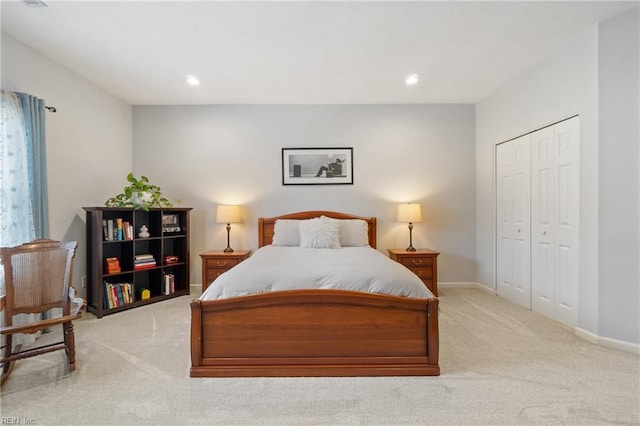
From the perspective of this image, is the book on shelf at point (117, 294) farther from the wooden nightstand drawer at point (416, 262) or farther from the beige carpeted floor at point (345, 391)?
the wooden nightstand drawer at point (416, 262)

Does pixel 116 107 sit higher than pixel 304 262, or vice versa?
pixel 116 107

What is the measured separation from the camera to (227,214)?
421 centimetres

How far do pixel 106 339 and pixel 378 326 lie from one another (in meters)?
2.40

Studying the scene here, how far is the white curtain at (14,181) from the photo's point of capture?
8.42ft

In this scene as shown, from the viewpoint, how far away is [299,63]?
3.22m

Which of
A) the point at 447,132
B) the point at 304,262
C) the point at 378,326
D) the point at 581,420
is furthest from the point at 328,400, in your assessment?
the point at 447,132

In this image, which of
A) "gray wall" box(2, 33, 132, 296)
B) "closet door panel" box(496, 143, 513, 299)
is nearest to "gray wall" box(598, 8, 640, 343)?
"closet door panel" box(496, 143, 513, 299)

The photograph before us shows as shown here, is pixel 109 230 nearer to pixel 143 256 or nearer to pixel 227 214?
pixel 143 256

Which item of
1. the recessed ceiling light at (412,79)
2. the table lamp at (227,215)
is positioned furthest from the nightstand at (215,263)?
the recessed ceiling light at (412,79)

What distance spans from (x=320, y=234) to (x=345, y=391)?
6.67 ft

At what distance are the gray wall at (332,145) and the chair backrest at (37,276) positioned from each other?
7.13ft

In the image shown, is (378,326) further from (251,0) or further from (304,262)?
(251,0)

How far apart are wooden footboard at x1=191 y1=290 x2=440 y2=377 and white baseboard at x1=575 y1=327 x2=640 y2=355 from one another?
1.62 metres

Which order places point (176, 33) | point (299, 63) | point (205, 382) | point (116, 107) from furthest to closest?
point (116, 107) → point (299, 63) → point (176, 33) → point (205, 382)
